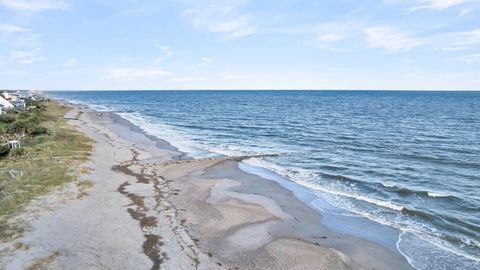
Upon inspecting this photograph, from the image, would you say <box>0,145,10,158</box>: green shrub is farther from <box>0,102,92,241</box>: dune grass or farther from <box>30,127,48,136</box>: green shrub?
<box>30,127,48,136</box>: green shrub

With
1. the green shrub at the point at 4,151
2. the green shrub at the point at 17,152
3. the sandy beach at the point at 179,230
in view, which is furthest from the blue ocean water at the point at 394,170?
the green shrub at the point at 4,151

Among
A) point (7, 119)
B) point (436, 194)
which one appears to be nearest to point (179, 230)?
point (436, 194)

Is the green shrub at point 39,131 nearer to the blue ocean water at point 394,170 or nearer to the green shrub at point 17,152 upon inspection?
the green shrub at point 17,152

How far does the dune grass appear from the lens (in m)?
20.1

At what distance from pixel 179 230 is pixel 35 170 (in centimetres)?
1486

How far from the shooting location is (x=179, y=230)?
1841cm

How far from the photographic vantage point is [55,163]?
30.2m

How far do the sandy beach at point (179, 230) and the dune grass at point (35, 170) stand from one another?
827 millimetres

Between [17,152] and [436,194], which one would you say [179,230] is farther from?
[17,152]

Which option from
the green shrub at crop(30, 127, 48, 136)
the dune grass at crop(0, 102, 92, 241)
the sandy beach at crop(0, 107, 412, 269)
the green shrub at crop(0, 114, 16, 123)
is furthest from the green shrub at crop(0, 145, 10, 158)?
the green shrub at crop(0, 114, 16, 123)

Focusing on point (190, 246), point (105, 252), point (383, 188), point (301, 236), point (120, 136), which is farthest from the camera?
point (120, 136)

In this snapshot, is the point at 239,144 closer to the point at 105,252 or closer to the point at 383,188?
the point at 383,188

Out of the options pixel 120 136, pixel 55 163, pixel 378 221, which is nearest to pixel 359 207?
pixel 378 221

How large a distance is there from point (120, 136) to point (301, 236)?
39378mm
